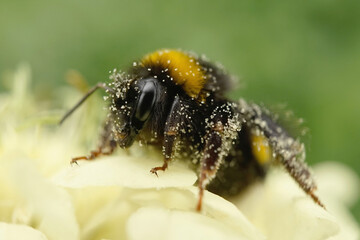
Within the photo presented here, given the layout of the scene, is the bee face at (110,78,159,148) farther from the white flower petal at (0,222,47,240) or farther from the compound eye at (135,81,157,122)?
the white flower petal at (0,222,47,240)

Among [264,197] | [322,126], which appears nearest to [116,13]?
[322,126]

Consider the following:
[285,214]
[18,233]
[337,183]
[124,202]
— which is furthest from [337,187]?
[18,233]

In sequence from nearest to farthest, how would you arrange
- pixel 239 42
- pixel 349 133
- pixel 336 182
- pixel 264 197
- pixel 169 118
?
pixel 169 118
pixel 264 197
pixel 336 182
pixel 349 133
pixel 239 42

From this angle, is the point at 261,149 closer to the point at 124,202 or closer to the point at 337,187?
the point at 124,202

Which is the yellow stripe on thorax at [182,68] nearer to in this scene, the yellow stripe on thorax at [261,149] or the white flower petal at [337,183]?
the yellow stripe on thorax at [261,149]

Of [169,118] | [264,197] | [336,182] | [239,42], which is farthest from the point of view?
[239,42]

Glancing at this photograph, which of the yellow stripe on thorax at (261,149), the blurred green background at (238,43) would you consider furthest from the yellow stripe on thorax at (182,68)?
the blurred green background at (238,43)

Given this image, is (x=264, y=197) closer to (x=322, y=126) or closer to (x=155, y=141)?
(x=155, y=141)
